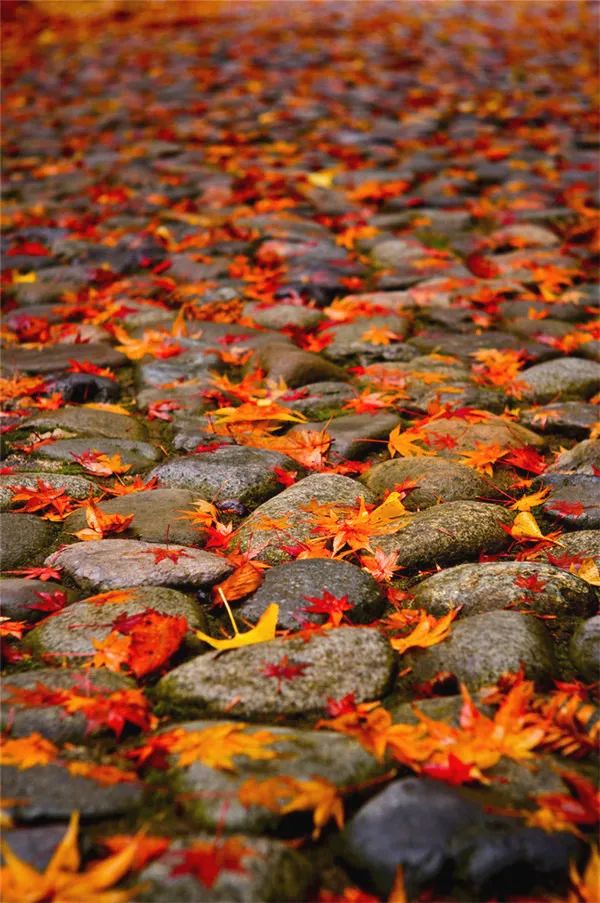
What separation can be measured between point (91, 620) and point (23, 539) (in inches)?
18.0

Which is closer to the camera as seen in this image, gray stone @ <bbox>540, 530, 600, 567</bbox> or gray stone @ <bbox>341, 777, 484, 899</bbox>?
gray stone @ <bbox>341, 777, 484, 899</bbox>

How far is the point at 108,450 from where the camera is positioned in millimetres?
2703

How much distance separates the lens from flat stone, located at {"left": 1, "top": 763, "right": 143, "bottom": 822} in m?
1.37

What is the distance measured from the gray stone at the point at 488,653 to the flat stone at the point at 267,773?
0.97 ft

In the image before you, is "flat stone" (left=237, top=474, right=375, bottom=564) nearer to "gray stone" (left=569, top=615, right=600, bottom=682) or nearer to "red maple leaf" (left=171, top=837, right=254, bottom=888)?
"gray stone" (left=569, top=615, right=600, bottom=682)

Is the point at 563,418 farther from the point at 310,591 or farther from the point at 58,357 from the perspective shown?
the point at 58,357

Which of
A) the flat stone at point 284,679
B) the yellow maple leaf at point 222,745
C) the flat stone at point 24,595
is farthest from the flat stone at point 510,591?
the flat stone at point 24,595

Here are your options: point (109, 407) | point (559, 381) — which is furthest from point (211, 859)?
point (559, 381)

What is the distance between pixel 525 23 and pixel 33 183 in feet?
26.8

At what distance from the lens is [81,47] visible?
10.3m

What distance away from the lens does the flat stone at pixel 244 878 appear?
1229 mm

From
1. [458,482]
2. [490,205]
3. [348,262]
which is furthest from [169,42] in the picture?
[458,482]

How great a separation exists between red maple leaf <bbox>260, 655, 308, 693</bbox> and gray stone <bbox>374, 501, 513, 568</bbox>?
0.53 metres

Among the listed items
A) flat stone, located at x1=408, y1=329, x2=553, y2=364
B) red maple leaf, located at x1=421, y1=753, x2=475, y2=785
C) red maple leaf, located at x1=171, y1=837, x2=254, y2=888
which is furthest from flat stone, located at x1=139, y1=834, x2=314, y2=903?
flat stone, located at x1=408, y1=329, x2=553, y2=364
